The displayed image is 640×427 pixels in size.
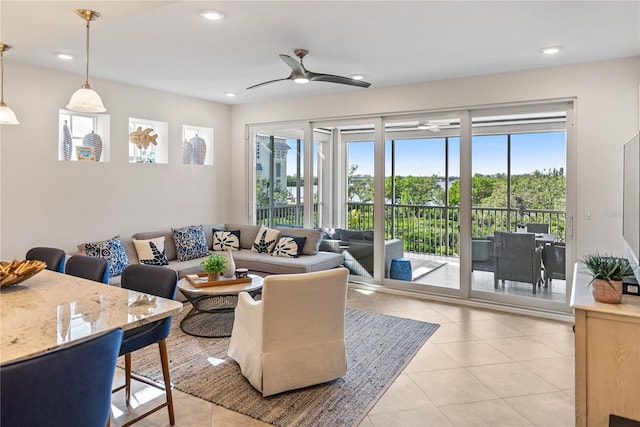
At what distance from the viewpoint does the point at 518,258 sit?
4715 millimetres

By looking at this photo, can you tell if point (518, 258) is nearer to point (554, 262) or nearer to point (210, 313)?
point (554, 262)

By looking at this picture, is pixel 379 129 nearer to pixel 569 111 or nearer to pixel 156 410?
pixel 569 111

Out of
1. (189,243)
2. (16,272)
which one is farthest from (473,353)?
(189,243)

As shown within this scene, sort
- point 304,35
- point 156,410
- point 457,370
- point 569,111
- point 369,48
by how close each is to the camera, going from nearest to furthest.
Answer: point 156,410
point 457,370
point 304,35
point 369,48
point 569,111

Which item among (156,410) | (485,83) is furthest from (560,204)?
(156,410)

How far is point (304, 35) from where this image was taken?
3.44 m

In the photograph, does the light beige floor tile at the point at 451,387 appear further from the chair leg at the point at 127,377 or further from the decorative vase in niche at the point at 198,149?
the decorative vase in niche at the point at 198,149

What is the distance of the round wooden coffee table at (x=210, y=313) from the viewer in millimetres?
3768

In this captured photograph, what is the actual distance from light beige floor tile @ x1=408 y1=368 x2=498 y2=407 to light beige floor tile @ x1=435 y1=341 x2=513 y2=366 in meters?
0.21

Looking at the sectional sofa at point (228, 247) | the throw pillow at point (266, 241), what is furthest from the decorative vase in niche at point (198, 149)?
the throw pillow at point (266, 241)

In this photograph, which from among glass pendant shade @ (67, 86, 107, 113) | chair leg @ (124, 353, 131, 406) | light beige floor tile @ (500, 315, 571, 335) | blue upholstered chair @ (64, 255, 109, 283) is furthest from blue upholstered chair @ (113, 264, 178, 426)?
light beige floor tile @ (500, 315, 571, 335)

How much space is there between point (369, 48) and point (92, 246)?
352 centimetres

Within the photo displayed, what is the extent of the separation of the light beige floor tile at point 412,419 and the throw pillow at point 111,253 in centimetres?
324

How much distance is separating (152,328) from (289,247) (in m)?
3.29
